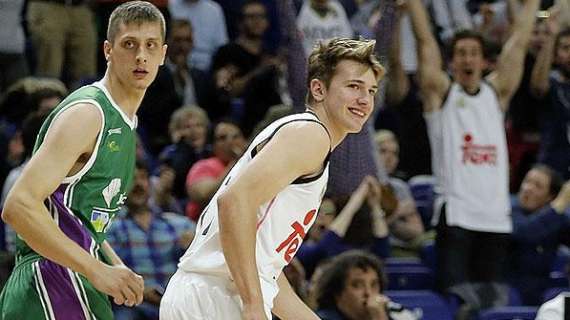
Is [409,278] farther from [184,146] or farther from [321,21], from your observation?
[321,21]

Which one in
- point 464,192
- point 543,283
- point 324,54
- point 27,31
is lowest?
point 543,283

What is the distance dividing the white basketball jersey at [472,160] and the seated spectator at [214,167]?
4.54 feet

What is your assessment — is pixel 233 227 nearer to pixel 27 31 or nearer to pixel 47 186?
pixel 47 186

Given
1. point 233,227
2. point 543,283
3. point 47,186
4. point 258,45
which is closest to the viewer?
point 233,227

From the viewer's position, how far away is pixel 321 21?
34.1 ft

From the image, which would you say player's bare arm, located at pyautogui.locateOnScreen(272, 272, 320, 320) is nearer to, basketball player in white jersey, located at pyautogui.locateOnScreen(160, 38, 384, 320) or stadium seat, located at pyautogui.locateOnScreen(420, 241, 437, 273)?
basketball player in white jersey, located at pyautogui.locateOnScreen(160, 38, 384, 320)

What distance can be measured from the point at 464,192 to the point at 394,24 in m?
1.56

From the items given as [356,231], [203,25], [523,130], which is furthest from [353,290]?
[203,25]

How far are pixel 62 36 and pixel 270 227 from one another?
6.28 m

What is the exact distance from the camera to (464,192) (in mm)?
8703

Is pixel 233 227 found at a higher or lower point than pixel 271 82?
higher

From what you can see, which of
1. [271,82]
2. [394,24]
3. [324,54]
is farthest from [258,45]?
[324,54]

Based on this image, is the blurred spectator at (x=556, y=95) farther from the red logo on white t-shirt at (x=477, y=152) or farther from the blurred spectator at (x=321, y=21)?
the blurred spectator at (x=321, y=21)

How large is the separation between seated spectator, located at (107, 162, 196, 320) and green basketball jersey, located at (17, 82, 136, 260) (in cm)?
286
